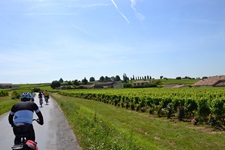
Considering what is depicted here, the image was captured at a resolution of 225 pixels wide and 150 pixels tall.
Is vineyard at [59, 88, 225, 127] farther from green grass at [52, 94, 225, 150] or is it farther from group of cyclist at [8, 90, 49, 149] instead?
group of cyclist at [8, 90, 49, 149]

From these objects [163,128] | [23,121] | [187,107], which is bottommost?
[163,128]

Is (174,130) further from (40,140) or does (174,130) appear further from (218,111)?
(40,140)

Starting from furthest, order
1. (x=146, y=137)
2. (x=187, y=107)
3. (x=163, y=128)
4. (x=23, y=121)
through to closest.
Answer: (x=187, y=107), (x=163, y=128), (x=146, y=137), (x=23, y=121)

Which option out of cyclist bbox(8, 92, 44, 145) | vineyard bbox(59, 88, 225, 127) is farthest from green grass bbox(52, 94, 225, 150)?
cyclist bbox(8, 92, 44, 145)

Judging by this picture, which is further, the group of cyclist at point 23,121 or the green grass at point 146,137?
the green grass at point 146,137

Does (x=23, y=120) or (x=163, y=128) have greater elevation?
(x=23, y=120)

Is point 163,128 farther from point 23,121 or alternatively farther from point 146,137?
point 23,121

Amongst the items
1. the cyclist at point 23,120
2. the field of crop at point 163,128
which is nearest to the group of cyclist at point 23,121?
the cyclist at point 23,120

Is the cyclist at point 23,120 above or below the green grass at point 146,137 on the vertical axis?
above

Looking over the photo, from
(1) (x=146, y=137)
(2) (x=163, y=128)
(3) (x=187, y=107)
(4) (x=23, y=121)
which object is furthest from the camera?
(3) (x=187, y=107)

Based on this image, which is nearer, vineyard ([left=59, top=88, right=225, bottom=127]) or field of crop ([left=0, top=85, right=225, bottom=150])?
field of crop ([left=0, top=85, right=225, bottom=150])

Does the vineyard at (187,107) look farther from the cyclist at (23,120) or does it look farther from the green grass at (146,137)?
the cyclist at (23,120)

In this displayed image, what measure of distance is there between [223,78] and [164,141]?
82.3 m

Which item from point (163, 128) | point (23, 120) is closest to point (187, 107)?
point (163, 128)
